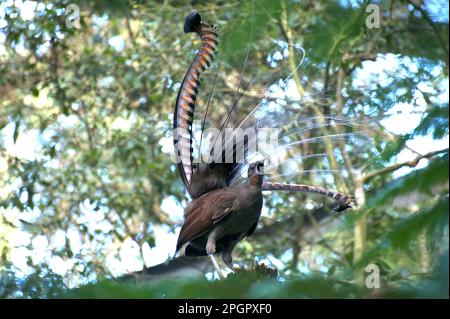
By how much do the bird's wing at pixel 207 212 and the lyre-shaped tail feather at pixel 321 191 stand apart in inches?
6.7

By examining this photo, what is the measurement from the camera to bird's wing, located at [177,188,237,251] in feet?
11.1

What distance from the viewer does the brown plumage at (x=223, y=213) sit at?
133 inches

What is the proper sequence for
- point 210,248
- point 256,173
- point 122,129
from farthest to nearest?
point 122,129, point 210,248, point 256,173

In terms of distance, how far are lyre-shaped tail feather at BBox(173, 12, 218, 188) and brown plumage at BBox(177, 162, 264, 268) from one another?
9.8 inches

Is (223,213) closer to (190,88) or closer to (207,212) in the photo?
(207,212)

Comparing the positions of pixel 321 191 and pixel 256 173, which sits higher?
pixel 256 173

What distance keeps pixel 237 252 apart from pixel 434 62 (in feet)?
16.1

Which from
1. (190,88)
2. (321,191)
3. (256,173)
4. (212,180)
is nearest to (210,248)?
(212,180)

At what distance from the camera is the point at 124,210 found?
25.0ft

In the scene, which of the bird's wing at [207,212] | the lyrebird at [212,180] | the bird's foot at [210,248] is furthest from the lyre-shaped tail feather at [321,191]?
the bird's foot at [210,248]

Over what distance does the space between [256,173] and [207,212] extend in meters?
0.28

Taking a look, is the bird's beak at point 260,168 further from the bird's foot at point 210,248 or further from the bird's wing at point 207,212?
the bird's foot at point 210,248

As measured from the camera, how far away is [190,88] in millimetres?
3422
